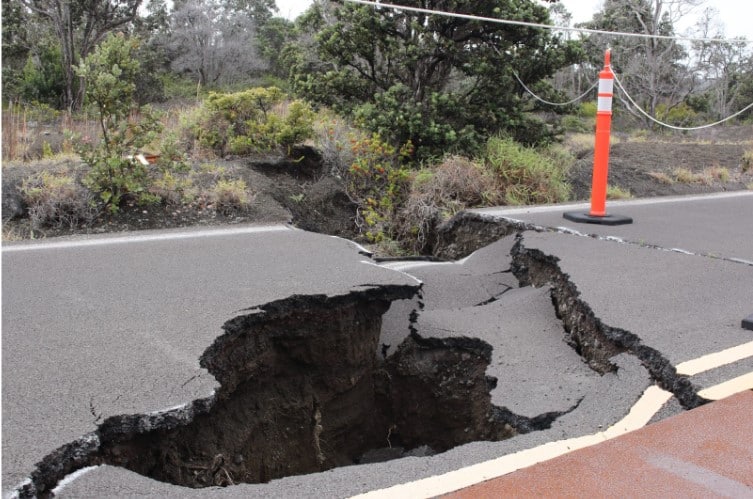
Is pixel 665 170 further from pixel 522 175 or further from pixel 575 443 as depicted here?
pixel 575 443

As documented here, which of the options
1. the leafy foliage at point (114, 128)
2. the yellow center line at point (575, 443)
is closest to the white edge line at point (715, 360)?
the yellow center line at point (575, 443)

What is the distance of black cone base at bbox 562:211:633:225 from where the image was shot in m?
7.43

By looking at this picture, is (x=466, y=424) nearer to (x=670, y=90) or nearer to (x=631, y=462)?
(x=631, y=462)

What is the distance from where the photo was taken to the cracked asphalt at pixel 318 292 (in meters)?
2.76

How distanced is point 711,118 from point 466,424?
36014 millimetres

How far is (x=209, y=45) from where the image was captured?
32375 mm

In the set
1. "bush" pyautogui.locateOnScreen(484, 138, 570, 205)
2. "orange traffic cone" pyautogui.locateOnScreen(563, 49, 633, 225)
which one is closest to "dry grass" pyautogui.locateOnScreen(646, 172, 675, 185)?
"bush" pyautogui.locateOnScreen(484, 138, 570, 205)

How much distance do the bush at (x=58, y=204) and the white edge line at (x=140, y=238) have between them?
134 cm

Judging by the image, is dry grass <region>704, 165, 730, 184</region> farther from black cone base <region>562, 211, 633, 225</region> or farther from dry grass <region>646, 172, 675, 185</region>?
black cone base <region>562, 211, 633, 225</region>

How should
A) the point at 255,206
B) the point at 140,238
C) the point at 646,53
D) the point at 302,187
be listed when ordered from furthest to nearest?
1. the point at 646,53
2. the point at 302,187
3. the point at 255,206
4. the point at 140,238

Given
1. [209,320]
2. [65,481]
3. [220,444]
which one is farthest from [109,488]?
[209,320]

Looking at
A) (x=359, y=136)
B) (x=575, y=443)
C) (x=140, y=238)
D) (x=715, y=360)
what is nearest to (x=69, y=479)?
(x=575, y=443)

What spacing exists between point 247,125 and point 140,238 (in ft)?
15.0

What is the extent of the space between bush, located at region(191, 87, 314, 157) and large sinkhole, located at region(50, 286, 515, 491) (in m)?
6.00
